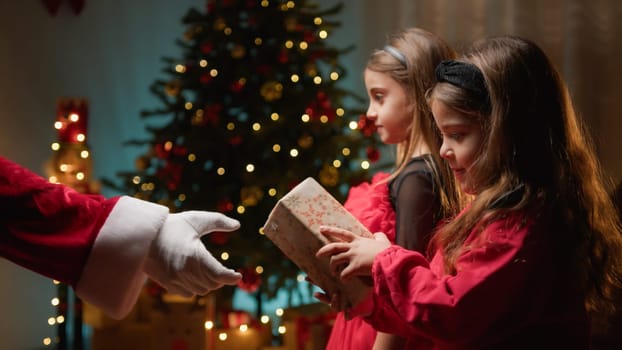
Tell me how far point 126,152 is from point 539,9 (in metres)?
2.78

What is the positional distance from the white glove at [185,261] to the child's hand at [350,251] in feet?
0.66

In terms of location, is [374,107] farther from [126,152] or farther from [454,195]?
[126,152]

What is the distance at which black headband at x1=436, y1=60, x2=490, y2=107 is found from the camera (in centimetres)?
134

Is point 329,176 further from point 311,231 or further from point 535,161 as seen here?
point 535,161

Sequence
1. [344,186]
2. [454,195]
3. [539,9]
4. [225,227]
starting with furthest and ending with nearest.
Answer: [539,9] < [344,186] < [454,195] < [225,227]

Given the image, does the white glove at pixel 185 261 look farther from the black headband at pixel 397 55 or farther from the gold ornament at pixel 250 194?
the gold ornament at pixel 250 194

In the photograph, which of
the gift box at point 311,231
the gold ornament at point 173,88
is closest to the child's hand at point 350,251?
the gift box at point 311,231

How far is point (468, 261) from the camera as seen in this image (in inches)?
49.6

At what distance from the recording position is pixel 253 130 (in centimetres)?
335

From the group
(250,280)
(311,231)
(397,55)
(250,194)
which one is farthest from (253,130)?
(311,231)

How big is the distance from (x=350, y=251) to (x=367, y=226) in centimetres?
35

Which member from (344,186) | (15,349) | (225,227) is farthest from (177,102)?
(225,227)

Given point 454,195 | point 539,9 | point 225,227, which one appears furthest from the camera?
point 539,9

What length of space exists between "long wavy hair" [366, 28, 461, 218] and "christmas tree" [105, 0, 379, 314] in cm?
150
